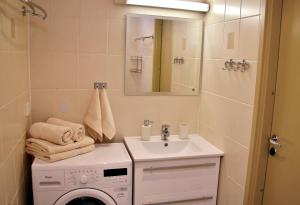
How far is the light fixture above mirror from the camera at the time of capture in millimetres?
2066

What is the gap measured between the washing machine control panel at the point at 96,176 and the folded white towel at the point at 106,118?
1.19 ft

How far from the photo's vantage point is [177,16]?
7.30ft

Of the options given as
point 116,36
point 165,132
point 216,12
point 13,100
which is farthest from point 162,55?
point 13,100

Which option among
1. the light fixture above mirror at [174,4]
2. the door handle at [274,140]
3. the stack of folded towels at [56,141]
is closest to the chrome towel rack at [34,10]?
the light fixture above mirror at [174,4]

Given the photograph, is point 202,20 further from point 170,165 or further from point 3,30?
point 3,30

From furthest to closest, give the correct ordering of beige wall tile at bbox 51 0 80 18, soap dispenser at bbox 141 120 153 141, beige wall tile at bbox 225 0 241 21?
soap dispenser at bbox 141 120 153 141 < beige wall tile at bbox 51 0 80 18 < beige wall tile at bbox 225 0 241 21

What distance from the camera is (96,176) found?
5.73 ft

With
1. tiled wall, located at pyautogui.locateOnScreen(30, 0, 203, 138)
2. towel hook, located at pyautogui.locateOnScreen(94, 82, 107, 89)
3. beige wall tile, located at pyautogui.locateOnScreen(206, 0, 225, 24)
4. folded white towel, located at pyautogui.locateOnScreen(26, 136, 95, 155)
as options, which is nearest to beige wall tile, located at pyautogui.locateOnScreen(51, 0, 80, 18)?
tiled wall, located at pyautogui.locateOnScreen(30, 0, 203, 138)

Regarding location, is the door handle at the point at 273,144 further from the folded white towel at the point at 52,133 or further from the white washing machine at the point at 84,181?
the folded white towel at the point at 52,133

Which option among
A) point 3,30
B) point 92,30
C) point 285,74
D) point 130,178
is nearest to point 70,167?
point 130,178

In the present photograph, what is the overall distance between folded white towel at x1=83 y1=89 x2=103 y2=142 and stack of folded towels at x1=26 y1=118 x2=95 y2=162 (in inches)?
4.8

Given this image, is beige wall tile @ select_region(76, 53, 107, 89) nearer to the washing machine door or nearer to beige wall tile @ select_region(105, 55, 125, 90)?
beige wall tile @ select_region(105, 55, 125, 90)

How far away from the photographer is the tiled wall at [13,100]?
1.30 m

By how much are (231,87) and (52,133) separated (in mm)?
1254
